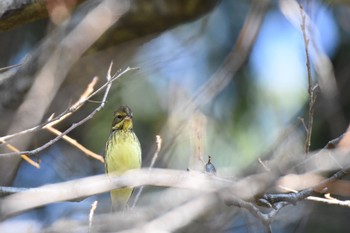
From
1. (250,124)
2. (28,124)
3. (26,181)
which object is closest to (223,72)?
(28,124)

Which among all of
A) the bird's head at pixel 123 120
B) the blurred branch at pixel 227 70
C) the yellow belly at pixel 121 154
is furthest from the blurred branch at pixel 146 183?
the bird's head at pixel 123 120

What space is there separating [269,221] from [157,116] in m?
3.98

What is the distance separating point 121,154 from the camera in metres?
4.75

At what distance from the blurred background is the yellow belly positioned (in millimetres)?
128

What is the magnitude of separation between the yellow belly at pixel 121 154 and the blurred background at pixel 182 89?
13 centimetres

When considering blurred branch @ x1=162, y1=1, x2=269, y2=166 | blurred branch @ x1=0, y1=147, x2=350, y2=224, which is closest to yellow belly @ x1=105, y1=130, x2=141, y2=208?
blurred branch @ x1=162, y1=1, x2=269, y2=166

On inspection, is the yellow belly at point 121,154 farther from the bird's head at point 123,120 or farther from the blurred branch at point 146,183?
the blurred branch at point 146,183

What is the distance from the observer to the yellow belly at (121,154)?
4.72 metres

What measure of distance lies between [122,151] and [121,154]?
1.1 inches

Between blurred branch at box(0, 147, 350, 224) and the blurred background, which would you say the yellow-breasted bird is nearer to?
the blurred background

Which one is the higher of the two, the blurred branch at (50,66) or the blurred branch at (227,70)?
the blurred branch at (50,66)

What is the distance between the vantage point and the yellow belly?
4.72 meters

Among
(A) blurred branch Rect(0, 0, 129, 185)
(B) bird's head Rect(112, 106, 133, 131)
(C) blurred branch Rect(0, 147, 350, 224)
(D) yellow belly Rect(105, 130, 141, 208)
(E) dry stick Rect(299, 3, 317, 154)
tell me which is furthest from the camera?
(B) bird's head Rect(112, 106, 133, 131)

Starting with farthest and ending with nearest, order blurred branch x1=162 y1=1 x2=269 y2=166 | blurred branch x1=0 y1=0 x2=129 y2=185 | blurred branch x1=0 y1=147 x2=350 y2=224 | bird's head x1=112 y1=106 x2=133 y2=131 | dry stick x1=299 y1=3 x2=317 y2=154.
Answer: bird's head x1=112 y1=106 x2=133 y2=131, blurred branch x1=162 y1=1 x2=269 y2=166, blurred branch x1=0 y1=0 x2=129 y2=185, dry stick x1=299 y1=3 x2=317 y2=154, blurred branch x1=0 y1=147 x2=350 y2=224
